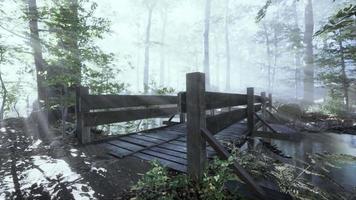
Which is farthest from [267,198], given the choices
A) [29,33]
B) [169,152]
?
[29,33]

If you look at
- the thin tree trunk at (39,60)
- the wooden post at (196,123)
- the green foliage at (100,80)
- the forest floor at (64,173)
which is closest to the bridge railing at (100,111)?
the forest floor at (64,173)

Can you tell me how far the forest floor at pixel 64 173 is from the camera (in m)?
2.80

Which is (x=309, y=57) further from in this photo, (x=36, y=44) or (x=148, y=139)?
(x=36, y=44)

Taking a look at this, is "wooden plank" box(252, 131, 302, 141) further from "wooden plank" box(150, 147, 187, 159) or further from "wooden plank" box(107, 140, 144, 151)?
"wooden plank" box(107, 140, 144, 151)

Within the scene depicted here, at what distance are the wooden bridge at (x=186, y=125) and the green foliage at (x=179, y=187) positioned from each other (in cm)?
22

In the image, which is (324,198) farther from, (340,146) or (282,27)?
(282,27)

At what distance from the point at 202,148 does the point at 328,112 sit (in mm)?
16912

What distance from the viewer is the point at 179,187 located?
113 inches

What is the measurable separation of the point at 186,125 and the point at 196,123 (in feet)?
2.75

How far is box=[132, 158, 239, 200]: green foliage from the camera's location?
8.71 ft

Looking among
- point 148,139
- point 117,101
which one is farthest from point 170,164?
point 117,101

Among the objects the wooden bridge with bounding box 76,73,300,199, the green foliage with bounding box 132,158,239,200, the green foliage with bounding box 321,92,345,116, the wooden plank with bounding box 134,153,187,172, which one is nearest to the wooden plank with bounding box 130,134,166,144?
the wooden bridge with bounding box 76,73,300,199

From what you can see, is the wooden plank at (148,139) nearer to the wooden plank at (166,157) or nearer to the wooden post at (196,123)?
the wooden plank at (166,157)

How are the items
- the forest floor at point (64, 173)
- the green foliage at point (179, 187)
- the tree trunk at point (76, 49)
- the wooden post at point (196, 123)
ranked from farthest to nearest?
the tree trunk at point (76, 49)
the wooden post at point (196, 123)
the forest floor at point (64, 173)
the green foliage at point (179, 187)
